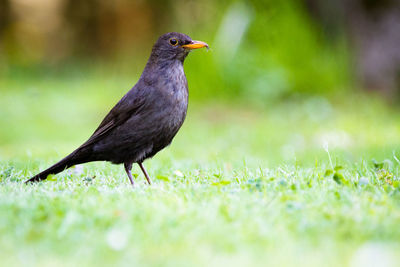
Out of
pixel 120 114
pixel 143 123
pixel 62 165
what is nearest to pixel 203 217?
pixel 143 123

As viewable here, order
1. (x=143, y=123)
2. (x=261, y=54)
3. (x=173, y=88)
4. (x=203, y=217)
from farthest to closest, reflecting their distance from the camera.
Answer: (x=261, y=54)
(x=173, y=88)
(x=143, y=123)
(x=203, y=217)

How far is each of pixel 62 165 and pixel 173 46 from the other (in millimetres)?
1611

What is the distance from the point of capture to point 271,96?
11.9 meters

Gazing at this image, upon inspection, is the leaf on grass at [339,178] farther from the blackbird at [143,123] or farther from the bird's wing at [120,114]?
the bird's wing at [120,114]

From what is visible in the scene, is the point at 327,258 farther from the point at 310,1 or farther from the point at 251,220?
the point at 310,1

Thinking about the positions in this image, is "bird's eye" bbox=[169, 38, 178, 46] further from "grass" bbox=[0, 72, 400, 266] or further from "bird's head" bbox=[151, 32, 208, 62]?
"grass" bbox=[0, 72, 400, 266]

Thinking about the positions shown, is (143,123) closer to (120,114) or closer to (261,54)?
(120,114)

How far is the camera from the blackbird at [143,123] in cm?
500

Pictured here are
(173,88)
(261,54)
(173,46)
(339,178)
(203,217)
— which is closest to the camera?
(203,217)

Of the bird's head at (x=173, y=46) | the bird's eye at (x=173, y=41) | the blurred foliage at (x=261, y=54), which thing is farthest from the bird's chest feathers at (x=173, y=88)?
the blurred foliage at (x=261, y=54)

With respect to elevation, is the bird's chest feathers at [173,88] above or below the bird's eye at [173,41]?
below

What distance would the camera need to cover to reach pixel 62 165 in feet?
17.0

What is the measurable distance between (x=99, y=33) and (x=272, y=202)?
61.9 feet

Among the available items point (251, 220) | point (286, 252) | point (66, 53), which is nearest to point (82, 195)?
point (251, 220)
